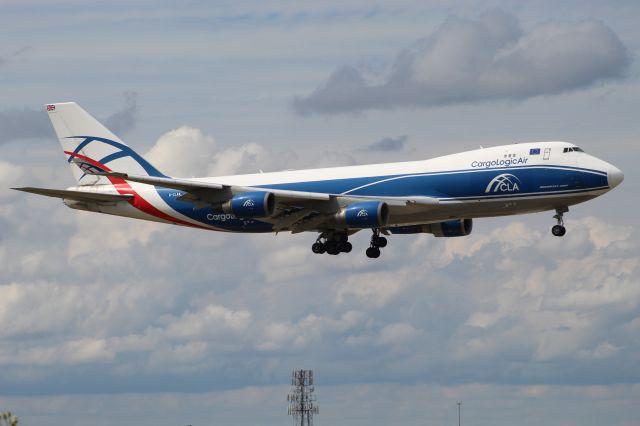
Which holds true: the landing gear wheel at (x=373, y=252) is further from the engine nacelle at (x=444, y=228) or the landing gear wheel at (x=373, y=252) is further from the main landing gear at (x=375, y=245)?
the engine nacelle at (x=444, y=228)

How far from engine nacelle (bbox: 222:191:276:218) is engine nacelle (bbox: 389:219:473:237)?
453 inches

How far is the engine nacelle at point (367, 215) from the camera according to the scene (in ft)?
267

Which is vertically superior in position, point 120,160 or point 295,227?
point 120,160

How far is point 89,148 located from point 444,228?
87.7 feet

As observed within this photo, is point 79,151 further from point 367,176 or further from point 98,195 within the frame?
point 367,176

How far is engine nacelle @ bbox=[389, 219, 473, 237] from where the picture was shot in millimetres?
91125

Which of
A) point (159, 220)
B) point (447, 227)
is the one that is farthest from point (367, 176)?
point (159, 220)

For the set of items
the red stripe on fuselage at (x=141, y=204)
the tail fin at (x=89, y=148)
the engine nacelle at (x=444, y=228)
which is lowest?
the engine nacelle at (x=444, y=228)

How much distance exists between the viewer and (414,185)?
82.8 m

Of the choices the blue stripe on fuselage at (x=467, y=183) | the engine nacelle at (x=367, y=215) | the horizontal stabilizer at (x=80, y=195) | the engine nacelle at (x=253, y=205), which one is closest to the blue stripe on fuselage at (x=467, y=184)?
the blue stripe on fuselage at (x=467, y=183)

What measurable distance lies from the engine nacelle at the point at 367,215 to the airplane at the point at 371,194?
0.06 meters

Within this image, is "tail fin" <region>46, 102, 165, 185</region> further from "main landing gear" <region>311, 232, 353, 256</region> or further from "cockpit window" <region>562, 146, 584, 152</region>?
"cockpit window" <region>562, 146, 584, 152</region>

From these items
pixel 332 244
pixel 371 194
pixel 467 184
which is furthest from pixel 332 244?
pixel 467 184

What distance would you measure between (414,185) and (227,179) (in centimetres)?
1412
